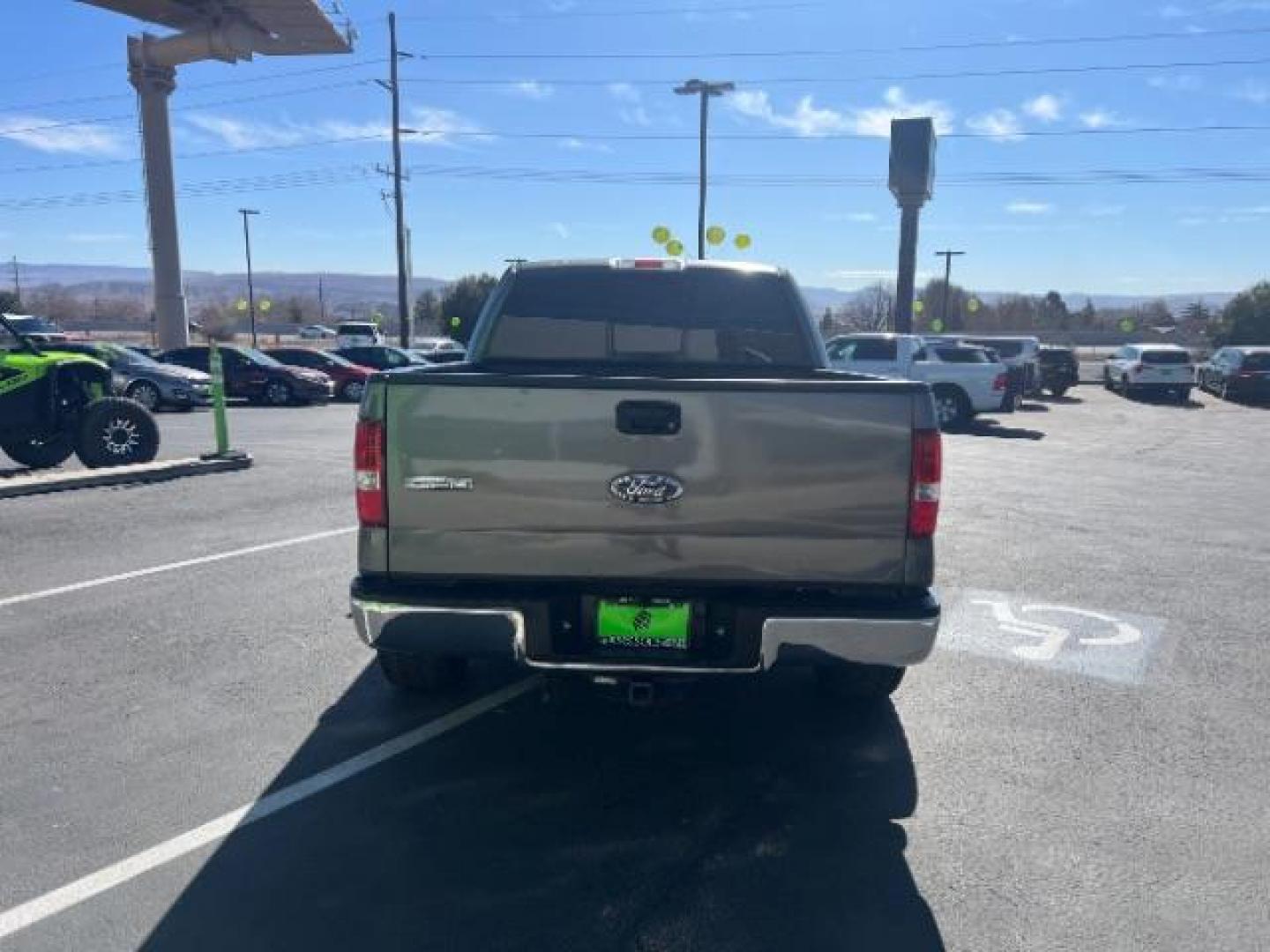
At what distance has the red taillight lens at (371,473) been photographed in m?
3.34

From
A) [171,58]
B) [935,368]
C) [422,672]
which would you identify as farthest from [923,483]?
[171,58]

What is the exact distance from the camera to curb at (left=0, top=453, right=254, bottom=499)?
969 cm

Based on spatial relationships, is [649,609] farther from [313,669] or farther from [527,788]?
[313,669]

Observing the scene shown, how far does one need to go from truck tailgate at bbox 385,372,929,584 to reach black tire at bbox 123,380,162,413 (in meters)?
18.6

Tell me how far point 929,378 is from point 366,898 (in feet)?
58.0

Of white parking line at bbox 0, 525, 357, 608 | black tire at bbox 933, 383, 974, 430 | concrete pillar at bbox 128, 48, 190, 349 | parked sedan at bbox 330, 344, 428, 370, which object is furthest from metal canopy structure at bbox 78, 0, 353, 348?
white parking line at bbox 0, 525, 357, 608

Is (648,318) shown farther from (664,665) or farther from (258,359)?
(258,359)

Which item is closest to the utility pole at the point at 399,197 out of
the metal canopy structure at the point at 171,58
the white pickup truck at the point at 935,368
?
the metal canopy structure at the point at 171,58

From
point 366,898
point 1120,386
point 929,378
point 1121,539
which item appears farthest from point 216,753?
point 1120,386

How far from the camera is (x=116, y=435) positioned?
35.8ft

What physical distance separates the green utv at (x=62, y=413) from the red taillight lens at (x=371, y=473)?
8.44 metres

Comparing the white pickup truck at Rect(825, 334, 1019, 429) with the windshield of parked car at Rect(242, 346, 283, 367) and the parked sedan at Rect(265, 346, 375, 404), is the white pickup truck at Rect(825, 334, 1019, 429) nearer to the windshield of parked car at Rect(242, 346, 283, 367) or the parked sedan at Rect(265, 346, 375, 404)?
the parked sedan at Rect(265, 346, 375, 404)

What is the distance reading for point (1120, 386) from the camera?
3083cm

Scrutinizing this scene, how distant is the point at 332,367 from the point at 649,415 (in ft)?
73.7
